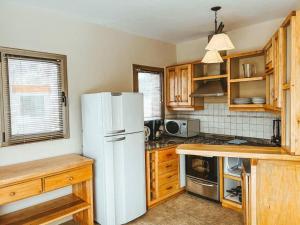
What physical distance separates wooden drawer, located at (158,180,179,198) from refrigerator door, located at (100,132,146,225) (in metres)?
0.39

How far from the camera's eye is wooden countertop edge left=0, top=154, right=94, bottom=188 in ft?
6.49

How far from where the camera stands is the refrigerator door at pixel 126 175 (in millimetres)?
2598

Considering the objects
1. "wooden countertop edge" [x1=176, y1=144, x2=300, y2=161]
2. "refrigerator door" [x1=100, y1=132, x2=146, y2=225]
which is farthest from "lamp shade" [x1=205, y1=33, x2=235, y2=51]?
"refrigerator door" [x1=100, y1=132, x2=146, y2=225]

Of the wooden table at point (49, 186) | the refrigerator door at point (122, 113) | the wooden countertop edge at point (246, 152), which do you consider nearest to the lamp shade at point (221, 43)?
the wooden countertop edge at point (246, 152)

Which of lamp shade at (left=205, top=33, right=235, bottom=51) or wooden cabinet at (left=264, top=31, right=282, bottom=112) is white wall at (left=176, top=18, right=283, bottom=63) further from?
lamp shade at (left=205, top=33, right=235, bottom=51)

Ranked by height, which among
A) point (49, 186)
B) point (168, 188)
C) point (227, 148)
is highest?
point (227, 148)

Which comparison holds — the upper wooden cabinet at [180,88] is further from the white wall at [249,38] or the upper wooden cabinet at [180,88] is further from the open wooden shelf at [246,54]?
the open wooden shelf at [246,54]

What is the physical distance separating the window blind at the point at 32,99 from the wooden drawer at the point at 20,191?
58cm

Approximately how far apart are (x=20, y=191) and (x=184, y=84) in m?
2.87

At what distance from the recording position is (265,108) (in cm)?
294

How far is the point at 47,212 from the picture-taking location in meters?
2.38

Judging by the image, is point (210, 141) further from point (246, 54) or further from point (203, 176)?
point (246, 54)

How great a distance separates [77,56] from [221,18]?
6.56ft

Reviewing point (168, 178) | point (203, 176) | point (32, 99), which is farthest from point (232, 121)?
point (32, 99)
